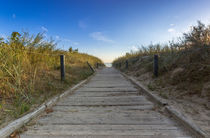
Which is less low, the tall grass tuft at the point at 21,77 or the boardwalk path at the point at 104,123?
the tall grass tuft at the point at 21,77

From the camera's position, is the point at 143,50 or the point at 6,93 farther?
the point at 143,50

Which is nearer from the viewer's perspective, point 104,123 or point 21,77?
point 104,123

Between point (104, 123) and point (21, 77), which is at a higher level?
point (21, 77)

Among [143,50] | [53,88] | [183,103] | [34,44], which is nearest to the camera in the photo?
[183,103]

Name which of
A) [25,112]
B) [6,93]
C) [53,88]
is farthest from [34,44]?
[25,112]

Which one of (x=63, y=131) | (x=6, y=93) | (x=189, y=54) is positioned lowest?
(x=63, y=131)

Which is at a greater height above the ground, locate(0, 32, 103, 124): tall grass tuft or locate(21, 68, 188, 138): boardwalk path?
locate(0, 32, 103, 124): tall grass tuft

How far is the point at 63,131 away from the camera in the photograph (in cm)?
149

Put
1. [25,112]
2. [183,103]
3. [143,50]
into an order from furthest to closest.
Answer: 1. [143,50]
2. [183,103]
3. [25,112]

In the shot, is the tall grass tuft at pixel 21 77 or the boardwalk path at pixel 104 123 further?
the tall grass tuft at pixel 21 77

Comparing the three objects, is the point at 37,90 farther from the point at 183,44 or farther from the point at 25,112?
the point at 183,44

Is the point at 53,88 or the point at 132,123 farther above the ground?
the point at 53,88

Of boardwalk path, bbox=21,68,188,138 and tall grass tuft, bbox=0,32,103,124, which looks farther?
tall grass tuft, bbox=0,32,103,124

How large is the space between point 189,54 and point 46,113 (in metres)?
4.03
